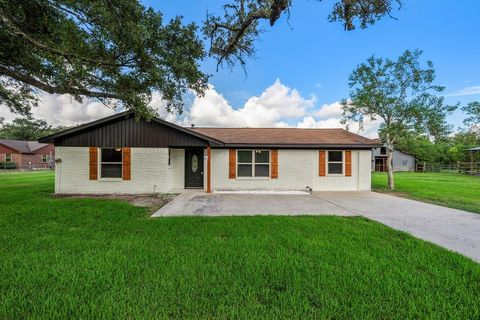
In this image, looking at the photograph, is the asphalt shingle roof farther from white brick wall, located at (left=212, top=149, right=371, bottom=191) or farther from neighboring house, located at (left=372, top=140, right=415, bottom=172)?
neighboring house, located at (left=372, top=140, right=415, bottom=172)

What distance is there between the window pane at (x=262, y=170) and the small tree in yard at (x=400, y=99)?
5.90 metres

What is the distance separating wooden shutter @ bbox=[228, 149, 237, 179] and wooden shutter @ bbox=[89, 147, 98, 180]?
251 inches

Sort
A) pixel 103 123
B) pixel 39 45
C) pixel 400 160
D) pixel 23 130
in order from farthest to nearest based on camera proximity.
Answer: pixel 23 130, pixel 400 160, pixel 103 123, pixel 39 45

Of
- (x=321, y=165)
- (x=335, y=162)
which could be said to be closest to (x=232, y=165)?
(x=321, y=165)

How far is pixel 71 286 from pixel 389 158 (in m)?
14.2

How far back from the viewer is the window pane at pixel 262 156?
1202 cm

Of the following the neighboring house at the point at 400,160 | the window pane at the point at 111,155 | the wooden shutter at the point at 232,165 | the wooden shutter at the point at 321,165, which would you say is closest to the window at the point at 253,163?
the wooden shutter at the point at 232,165

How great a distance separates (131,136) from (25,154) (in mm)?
37977

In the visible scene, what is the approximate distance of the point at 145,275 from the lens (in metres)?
3.06

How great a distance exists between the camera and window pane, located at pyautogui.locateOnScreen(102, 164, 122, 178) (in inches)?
440

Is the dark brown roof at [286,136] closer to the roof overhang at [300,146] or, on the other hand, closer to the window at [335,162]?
the roof overhang at [300,146]

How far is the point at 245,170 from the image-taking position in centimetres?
1200

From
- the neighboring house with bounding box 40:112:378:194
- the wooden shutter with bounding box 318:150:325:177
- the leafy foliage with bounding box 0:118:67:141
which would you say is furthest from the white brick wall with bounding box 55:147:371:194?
the leafy foliage with bounding box 0:118:67:141

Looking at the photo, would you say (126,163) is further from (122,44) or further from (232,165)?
(122,44)
